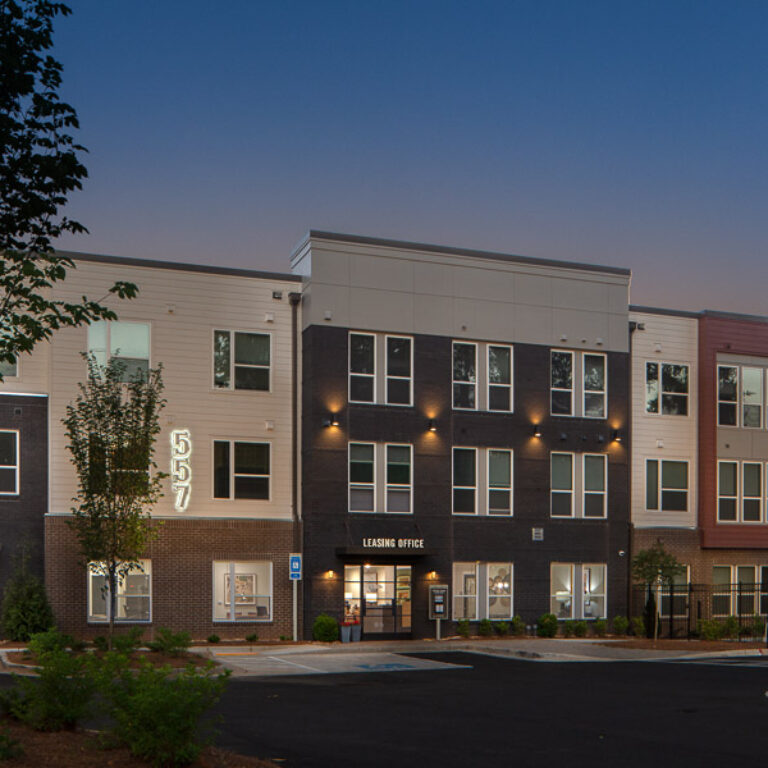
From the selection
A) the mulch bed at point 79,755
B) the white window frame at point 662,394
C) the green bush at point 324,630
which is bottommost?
the green bush at point 324,630

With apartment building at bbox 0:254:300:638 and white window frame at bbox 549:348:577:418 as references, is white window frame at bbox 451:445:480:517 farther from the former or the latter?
apartment building at bbox 0:254:300:638

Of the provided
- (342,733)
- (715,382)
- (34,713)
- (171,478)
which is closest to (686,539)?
(715,382)

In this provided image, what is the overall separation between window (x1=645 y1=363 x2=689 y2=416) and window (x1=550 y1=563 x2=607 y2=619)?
5957mm

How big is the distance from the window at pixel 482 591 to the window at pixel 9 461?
13372 millimetres

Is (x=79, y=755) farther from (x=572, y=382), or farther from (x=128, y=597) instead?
(x=572, y=382)

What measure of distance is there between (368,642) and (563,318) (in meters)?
12.2

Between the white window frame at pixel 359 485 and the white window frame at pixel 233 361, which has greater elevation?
the white window frame at pixel 233 361

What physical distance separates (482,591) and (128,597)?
10933 mm

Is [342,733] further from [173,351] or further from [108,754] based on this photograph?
[173,351]

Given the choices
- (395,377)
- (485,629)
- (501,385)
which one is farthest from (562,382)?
(485,629)

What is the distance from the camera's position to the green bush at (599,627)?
3575 cm

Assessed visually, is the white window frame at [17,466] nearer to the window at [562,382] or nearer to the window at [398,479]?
the window at [398,479]

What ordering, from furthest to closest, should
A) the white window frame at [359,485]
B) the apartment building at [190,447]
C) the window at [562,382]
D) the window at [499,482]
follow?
the window at [562,382] < the window at [499,482] < the white window frame at [359,485] < the apartment building at [190,447]

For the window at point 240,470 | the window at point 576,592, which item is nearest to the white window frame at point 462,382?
the window at point 576,592
